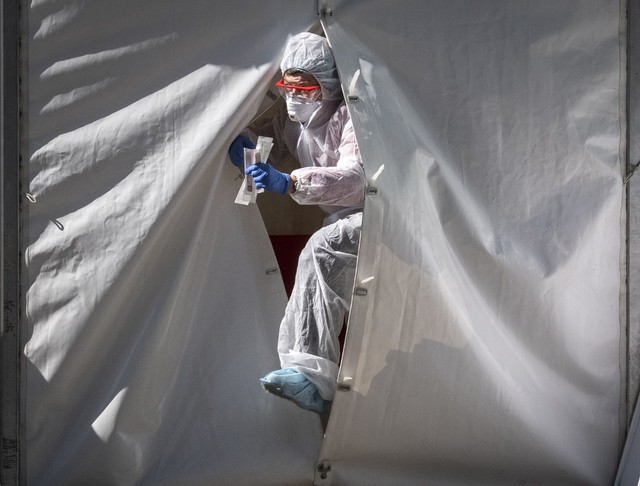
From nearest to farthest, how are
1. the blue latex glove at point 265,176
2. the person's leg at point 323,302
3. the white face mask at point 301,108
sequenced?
1. the blue latex glove at point 265,176
2. the person's leg at point 323,302
3. the white face mask at point 301,108

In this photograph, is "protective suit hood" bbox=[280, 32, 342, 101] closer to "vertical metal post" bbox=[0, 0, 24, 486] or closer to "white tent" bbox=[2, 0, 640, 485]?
A: "white tent" bbox=[2, 0, 640, 485]

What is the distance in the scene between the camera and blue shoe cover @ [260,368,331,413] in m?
3.33

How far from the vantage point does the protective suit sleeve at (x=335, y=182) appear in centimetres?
337

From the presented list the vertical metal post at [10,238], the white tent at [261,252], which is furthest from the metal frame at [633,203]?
the vertical metal post at [10,238]

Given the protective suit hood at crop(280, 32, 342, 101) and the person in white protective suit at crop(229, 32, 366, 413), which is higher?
the protective suit hood at crop(280, 32, 342, 101)

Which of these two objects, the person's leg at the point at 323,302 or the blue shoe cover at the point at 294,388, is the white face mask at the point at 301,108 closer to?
the person's leg at the point at 323,302

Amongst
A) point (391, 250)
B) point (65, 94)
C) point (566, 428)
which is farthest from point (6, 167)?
point (566, 428)

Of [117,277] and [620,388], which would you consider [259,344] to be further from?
[620,388]

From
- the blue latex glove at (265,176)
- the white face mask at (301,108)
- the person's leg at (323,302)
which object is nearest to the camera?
the blue latex glove at (265,176)

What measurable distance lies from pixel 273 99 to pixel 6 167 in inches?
31.6

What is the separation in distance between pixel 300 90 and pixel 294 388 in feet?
2.82

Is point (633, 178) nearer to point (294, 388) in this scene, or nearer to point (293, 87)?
point (293, 87)

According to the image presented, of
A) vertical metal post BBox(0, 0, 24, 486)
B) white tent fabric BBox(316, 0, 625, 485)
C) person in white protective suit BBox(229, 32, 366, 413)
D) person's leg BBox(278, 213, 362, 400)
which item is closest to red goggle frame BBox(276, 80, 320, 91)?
person in white protective suit BBox(229, 32, 366, 413)

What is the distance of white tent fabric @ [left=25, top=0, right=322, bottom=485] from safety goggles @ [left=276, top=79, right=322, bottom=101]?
89mm
